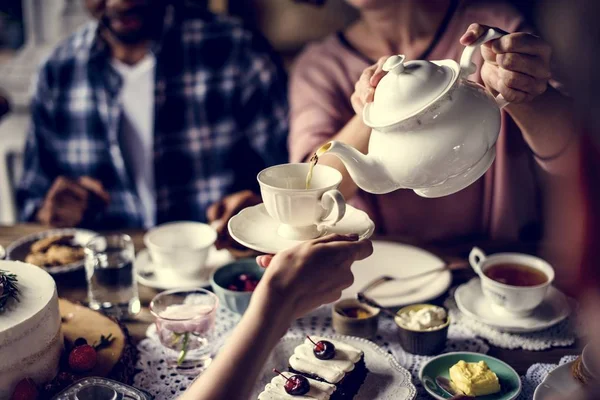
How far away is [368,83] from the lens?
1.06m

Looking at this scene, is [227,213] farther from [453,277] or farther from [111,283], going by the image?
[453,277]

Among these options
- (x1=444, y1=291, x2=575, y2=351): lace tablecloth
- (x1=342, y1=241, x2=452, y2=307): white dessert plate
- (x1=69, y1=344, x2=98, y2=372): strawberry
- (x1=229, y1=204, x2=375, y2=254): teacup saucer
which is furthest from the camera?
(x1=342, y1=241, x2=452, y2=307): white dessert plate

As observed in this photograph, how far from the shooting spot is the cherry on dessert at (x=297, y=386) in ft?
3.23

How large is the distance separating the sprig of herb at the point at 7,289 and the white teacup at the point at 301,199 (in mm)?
442

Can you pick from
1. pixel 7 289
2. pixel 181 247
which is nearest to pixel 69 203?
pixel 181 247

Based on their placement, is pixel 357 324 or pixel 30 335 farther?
pixel 357 324

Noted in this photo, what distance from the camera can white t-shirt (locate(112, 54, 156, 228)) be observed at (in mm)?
2387

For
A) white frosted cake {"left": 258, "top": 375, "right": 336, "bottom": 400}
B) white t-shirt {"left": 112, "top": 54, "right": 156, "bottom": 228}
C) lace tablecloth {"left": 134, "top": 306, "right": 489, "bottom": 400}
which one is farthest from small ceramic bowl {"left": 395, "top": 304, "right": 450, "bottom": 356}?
white t-shirt {"left": 112, "top": 54, "right": 156, "bottom": 228}

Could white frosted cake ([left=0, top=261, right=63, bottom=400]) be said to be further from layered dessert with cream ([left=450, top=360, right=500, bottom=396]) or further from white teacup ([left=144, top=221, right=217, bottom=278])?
layered dessert with cream ([left=450, top=360, right=500, bottom=396])

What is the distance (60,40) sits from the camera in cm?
267

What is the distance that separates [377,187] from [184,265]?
2.03 ft

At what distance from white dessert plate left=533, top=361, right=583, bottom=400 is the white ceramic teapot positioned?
36 cm

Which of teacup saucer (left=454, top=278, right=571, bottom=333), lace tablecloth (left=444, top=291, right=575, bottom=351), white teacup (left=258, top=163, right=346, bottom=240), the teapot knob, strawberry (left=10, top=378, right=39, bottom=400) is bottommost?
lace tablecloth (left=444, top=291, right=575, bottom=351)

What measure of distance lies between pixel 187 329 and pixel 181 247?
39cm
